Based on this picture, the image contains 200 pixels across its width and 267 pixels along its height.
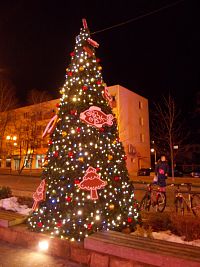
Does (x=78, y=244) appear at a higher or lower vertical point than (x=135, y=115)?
lower

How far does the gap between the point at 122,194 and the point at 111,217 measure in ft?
1.86

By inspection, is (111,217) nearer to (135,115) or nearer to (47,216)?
(47,216)

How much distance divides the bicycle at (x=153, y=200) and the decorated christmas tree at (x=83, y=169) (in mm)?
3683

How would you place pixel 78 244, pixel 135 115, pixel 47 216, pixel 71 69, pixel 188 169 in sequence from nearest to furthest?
pixel 78 244, pixel 47 216, pixel 71 69, pixel 188 169, pixel 135 115

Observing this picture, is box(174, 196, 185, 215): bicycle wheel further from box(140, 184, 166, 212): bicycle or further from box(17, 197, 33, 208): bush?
box(17, 197, 33, 208): bush

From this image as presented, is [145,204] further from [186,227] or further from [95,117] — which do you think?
[95,117]

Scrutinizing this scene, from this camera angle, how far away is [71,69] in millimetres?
6969

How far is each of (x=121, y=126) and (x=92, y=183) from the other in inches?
1434

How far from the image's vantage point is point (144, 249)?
176 inches

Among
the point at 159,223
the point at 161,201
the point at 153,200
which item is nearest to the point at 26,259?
the point at 159,223

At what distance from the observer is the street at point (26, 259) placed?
16.7 ft

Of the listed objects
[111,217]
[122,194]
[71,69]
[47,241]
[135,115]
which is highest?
[135,115]

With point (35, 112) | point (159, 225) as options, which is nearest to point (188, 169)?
point (35, 112)

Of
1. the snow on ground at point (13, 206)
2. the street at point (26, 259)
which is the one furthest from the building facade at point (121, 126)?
the street at point (26, 259)
